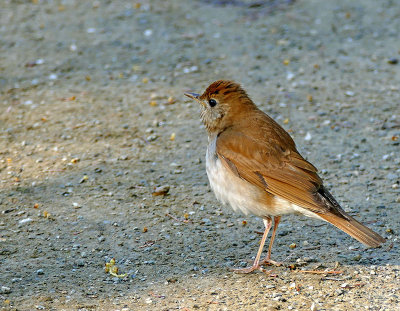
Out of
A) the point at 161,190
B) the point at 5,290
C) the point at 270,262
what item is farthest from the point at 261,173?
the point at 5,290

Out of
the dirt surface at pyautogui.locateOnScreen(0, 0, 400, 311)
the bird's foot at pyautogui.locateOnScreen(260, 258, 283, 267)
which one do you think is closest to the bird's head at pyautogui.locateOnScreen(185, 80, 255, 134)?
the dirt surface at pyautogui.locateOnScreen(0, 0, 400, 311)

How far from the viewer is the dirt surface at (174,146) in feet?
16.5

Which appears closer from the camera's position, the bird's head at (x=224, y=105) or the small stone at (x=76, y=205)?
the bird's head at (x=224, y=105)

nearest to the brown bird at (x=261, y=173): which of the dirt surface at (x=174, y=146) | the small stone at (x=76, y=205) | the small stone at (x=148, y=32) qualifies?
the dirt surface at (x=174, y=146)

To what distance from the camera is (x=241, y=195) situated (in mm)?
5203

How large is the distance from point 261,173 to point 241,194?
24 cm

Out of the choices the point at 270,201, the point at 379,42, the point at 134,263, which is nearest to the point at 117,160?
the point at 134,263

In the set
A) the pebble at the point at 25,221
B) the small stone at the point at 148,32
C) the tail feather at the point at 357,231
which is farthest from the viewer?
the small stone at the point at 148,32

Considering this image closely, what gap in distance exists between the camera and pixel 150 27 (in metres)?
10.8

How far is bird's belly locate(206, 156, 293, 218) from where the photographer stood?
514cm

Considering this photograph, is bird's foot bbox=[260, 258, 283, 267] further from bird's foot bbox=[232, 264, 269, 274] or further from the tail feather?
the tail feather

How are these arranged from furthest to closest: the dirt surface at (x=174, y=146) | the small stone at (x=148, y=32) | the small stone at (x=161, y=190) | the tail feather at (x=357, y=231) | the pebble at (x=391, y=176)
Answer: the small stone at (x=148, y=32) → the pebble at (x=391, y=176) → the small stone at (x=161, y=190) → the dirt surface at (x=174, y=146) → the tail feather at (x=357, y=231)

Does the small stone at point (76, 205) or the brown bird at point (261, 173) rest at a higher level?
the brown bird at point (261, 173)

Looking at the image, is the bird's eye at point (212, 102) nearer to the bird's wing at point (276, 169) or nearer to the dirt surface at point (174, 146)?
the bird's wing at point (276, 169)
